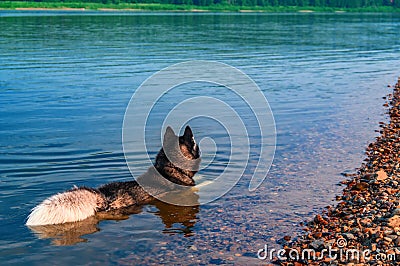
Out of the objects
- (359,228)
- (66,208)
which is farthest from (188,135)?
(359,228)

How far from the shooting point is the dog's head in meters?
10.7

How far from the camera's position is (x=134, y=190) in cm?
1047

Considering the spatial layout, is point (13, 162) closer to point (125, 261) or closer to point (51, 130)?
point (51, 130)

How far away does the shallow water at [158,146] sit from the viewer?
8.98 meters

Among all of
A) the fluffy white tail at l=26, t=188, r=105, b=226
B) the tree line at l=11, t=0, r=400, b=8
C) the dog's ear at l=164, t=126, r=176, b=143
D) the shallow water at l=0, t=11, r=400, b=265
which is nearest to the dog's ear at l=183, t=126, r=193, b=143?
the dog's ear at l=164, t=126, r=176, b=143

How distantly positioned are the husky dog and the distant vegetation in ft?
405

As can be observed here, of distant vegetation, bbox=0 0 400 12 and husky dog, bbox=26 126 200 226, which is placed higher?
distant vegetation, bbox=0 0 400 12

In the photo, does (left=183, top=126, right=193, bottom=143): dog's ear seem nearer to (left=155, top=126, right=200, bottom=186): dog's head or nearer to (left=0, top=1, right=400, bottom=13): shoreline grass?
(left=155, top=126, right=200, bottom=186): dog's head

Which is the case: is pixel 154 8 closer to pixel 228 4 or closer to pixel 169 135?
pixel 228 4

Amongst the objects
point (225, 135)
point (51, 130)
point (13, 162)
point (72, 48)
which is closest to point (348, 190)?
point (225, 135)

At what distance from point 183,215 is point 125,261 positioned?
2.22m

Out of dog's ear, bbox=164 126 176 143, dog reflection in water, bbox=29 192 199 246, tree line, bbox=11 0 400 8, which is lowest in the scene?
dog reflection in water, bbox=29 192 199 246

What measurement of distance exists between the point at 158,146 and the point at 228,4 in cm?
15567

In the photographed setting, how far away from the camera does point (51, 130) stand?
17.0m
